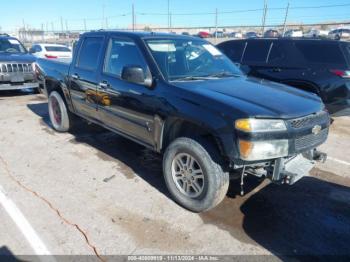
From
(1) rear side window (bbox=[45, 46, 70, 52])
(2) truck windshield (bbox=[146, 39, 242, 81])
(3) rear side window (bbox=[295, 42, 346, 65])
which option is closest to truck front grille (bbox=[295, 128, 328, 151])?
(2) truck windshield (bbox=[146, 39, 242, 81])

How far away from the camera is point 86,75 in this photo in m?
4.81

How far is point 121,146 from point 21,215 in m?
2.35

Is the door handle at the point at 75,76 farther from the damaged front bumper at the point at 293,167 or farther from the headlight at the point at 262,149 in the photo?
the damaged front bumper at the point at 293,167

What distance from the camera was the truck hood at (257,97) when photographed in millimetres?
2983

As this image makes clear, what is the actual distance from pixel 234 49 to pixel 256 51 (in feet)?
2.16

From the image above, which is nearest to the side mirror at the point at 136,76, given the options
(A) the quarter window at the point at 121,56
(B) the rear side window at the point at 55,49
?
(A) the quarter window at the point at 121,56

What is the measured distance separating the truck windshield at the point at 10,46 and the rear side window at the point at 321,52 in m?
8.74

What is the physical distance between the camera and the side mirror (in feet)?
11.7

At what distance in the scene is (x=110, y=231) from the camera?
10.3ft

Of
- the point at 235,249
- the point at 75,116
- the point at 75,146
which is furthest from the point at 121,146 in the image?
the point at 235,249

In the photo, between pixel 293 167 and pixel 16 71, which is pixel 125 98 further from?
pixel 16 71

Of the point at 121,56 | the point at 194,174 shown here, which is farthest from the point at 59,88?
the point at 194,174

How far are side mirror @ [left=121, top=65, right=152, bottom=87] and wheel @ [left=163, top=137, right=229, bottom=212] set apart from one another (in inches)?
30.5

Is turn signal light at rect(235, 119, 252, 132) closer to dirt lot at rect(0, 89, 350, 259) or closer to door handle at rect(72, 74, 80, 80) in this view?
dirt lot at rect(0, 89, 350, 259)
